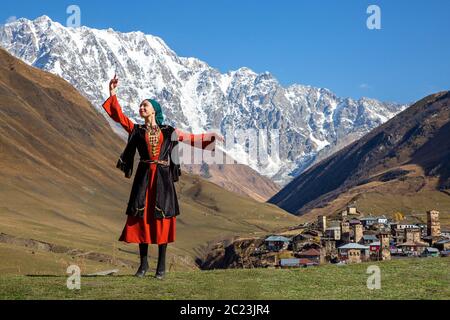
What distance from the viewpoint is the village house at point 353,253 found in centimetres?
9431

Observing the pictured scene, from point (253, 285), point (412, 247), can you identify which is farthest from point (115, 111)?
point (412, 247)

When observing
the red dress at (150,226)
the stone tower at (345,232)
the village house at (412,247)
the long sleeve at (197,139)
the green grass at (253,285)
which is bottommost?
the green grass at (253,285)

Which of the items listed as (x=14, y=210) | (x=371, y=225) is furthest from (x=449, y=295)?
(x=14, y=210)

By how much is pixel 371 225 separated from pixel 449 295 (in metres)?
123

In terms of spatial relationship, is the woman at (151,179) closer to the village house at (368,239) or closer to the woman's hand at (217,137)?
the woman's hand at (217,137)

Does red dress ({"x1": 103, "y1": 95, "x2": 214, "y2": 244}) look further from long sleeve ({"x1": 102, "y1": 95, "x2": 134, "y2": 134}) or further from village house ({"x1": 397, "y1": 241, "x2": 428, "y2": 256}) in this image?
village house ({"x1": 397, "y1": 241, "x2": 428, "y2": 256})

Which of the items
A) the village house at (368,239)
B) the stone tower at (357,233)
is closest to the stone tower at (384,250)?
the village house at (368,239)

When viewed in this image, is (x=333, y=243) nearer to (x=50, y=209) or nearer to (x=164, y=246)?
(x=50, y=209)

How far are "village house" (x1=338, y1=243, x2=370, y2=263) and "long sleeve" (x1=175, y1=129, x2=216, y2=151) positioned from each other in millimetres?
75975

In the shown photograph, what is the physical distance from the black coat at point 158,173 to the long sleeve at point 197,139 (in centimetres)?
25

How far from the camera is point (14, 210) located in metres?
142

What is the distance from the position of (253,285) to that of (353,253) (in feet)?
260

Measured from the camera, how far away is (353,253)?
313 feet

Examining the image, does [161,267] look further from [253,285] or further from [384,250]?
[384,250]
